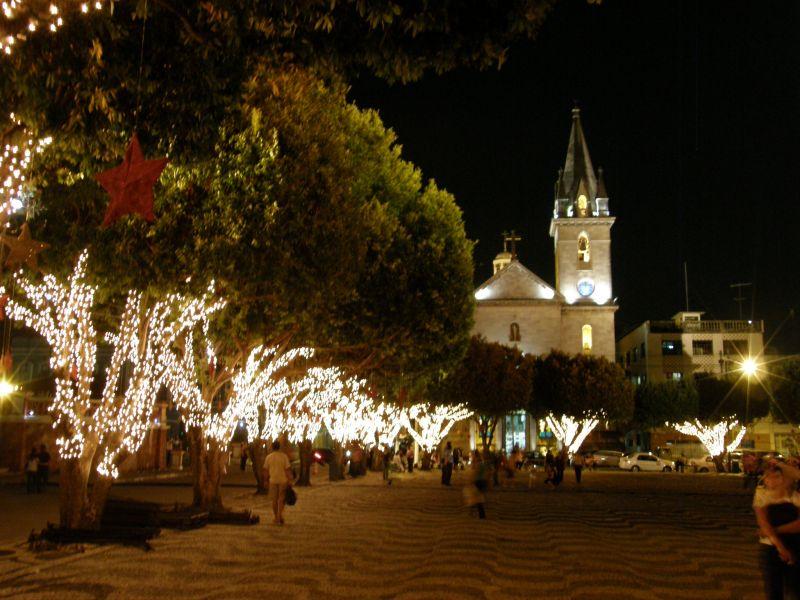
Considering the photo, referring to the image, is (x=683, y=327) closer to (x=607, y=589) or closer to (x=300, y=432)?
(x=300, y=432)

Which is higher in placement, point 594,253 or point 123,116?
point 594,253

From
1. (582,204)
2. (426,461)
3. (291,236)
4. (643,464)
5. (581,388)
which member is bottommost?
(643,464)

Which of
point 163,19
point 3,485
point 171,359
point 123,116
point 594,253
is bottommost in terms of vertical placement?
point 3,485

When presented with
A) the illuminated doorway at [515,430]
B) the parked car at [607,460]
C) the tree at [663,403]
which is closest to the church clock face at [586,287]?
the tree at [663,403]

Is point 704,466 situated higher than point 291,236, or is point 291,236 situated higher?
point 291,236

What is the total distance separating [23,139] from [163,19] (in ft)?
7.55

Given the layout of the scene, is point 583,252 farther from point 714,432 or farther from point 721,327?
point 714,432

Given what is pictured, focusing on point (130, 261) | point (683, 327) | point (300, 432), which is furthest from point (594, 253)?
point (130, 261)

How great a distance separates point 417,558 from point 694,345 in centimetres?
6827

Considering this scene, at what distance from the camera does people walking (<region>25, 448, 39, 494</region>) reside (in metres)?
22.5

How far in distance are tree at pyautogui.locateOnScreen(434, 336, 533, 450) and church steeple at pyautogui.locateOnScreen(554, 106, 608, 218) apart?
2477 centimetres

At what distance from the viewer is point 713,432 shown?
210 feet

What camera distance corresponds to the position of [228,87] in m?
9.41

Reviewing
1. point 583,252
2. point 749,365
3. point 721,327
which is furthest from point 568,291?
point 749,365
